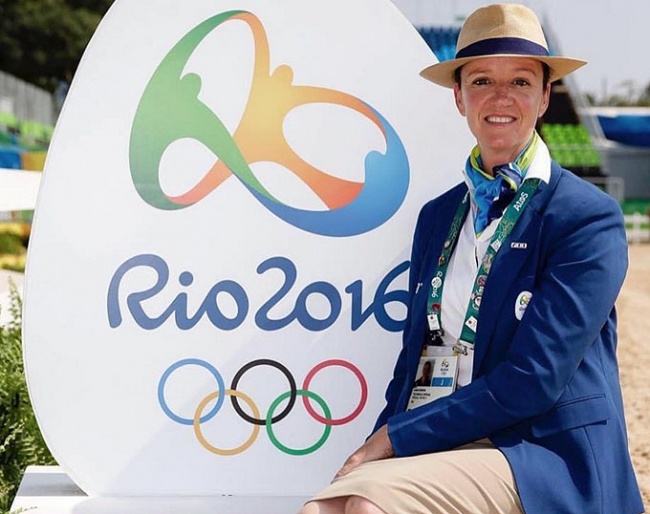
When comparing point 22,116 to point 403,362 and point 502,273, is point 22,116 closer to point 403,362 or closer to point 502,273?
point 403,362

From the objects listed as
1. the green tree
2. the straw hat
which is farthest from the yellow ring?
the green tree

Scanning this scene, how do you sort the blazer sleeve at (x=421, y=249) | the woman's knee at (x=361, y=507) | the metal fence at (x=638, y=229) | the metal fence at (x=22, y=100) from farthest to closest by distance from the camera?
1. the metal fence at (x=22, y=100)
2. the metal fence at (x=638, y=229)
3. the blazer sleeve at (x=421, y=249)
4. the woman's knee at (x=361, y=507)

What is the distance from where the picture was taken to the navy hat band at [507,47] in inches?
96.4

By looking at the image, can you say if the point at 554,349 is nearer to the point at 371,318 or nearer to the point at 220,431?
the point at 371,318

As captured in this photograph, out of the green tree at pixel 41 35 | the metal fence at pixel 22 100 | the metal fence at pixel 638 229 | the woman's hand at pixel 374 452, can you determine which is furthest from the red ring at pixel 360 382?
the green tree at pixel 41 35

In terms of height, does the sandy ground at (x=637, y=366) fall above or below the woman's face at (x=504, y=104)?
Result: below

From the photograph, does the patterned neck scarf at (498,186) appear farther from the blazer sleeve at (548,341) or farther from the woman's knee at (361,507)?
the woman's knee at (361,507)

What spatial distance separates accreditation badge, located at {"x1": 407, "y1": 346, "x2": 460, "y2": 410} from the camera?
246 cm

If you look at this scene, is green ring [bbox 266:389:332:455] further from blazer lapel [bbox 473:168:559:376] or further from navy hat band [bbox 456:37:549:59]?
navy hat band [bbox 456:37:549:59]

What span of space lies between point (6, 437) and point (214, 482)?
3.36 feet

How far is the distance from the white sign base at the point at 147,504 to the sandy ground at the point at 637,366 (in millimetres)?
2053

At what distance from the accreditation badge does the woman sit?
0.01 meters

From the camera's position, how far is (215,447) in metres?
3.06

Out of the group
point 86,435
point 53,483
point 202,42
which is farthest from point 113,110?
point 53,483
